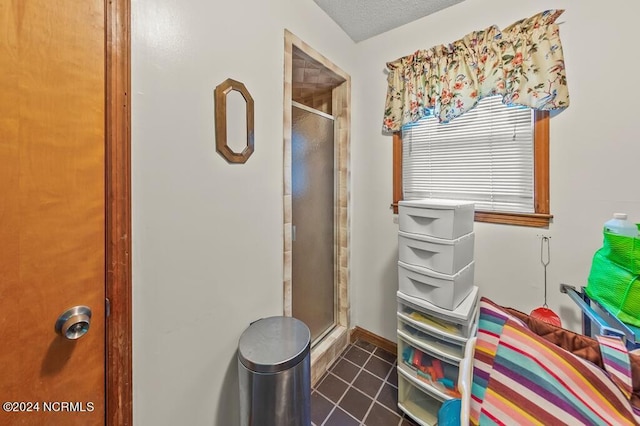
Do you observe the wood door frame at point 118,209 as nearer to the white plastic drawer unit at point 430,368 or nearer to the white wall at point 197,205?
the white wall at point 197,205

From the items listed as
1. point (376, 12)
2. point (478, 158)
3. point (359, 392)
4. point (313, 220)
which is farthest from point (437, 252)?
point (376, 12)

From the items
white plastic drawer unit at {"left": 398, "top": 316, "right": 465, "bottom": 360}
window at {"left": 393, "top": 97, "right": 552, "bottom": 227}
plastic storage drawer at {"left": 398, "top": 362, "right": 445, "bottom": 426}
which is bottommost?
plastic storage drawer at {"left": 398, "top": 362, "right": 445, "bottom": 426}

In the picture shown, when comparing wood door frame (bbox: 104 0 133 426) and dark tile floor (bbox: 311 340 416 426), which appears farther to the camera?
dark tile floor (bbox: 311 340 416 426)

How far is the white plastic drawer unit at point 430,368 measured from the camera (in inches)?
51.9

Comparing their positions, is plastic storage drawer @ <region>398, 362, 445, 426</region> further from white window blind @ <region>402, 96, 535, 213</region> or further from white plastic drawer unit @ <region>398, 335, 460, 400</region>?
white window blind @ <region>402, 96, 535, 213</region>

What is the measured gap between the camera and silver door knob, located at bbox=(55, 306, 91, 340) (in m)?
0.71

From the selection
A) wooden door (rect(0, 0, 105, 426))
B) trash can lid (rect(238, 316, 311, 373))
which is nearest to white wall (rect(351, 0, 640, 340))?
trash can lid (rect(238, 316, 311, 373))

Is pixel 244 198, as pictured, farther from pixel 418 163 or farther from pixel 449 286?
pixel 418 163

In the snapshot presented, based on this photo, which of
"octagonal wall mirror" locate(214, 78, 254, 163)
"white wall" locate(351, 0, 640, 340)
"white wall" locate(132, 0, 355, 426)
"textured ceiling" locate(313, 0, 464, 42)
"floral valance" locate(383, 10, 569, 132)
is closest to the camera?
"white wall" locate(132, 0, 355, 426)

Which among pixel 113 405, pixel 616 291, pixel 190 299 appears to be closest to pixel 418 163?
pixel 616 291

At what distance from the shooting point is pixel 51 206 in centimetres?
70

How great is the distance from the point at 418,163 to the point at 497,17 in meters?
0.97

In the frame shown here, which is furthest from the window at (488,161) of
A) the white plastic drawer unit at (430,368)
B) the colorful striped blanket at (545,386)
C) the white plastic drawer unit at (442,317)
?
the colorful striped blanket at (545,386)

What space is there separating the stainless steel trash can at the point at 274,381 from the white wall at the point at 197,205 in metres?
0.20
